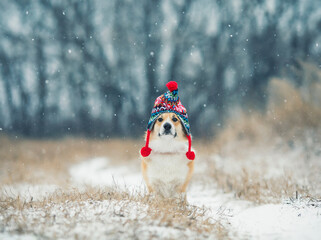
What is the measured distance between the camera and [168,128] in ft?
12.9

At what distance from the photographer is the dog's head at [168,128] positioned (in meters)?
3.93

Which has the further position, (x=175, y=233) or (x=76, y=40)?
(x=76, y=40)

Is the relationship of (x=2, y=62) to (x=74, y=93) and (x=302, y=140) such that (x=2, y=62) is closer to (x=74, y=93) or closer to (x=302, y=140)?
(x=74, y=93)

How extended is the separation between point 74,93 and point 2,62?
222 cm

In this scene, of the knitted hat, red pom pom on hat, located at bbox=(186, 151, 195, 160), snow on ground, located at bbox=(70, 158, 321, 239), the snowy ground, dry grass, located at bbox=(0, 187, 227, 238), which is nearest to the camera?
the snowy ground

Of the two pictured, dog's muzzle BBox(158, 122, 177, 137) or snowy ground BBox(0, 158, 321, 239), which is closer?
snowy ground BBox(0, 158, 321, 239)

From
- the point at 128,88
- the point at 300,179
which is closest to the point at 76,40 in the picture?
the point at 128,88

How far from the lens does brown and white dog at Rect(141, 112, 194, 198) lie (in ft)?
13.3

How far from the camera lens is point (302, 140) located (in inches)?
277

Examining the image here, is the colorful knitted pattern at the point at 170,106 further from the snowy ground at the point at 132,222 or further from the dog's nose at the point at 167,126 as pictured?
the snowy ground at the point at 132,222

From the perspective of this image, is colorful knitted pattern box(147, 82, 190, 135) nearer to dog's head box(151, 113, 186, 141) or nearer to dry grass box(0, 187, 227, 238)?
dog's head box(151, 113, 186, 141)

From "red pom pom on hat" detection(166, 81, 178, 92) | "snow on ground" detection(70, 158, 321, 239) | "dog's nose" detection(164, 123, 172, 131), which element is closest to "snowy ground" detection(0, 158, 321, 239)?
"snow on ground" detection(70, 158, 321, 239)

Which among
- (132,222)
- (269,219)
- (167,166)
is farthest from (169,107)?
(269,219)

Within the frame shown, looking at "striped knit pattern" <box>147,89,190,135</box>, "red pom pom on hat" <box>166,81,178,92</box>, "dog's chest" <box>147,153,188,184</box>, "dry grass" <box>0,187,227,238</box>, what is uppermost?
"red pom pom on hat" <box>166,81,178,92</box>
